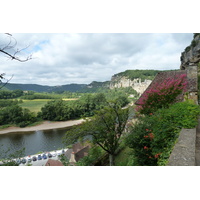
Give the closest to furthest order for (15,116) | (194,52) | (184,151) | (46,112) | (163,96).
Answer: (184,151)
(163,96)
(194,52)
(15,116)
(46,112)

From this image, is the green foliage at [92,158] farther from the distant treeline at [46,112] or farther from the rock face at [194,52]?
the distant treeline at [46,112]

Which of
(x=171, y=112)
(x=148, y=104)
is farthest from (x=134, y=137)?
(x=148, y=104)

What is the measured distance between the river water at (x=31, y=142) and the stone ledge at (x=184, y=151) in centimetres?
1624

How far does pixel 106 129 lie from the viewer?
6570mm

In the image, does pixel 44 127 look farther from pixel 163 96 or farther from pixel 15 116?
pixel 163 96

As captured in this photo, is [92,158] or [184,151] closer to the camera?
[184,151]

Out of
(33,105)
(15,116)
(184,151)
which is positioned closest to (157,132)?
(184,151)

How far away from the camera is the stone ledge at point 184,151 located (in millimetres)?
1696

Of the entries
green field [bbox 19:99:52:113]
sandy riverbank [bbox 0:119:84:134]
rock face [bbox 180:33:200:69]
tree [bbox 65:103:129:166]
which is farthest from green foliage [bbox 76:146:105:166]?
green field [bbox 19:99:52:113]

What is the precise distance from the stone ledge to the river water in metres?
16.2

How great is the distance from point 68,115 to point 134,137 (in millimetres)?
28214

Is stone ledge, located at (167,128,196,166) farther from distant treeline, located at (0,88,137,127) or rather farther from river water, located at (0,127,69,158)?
distant treeline, located at (0,88,137,127)

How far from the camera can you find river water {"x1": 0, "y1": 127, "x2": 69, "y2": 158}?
59.8 ft

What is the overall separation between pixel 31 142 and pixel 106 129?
62.3ft
